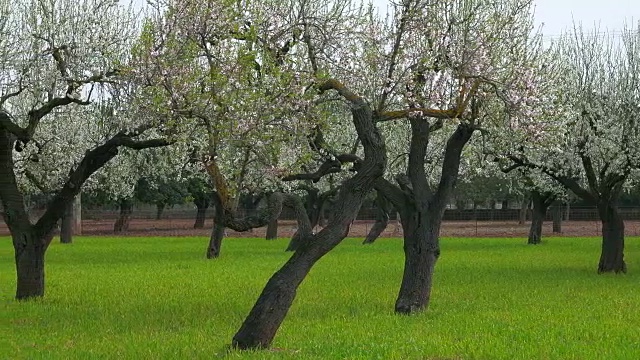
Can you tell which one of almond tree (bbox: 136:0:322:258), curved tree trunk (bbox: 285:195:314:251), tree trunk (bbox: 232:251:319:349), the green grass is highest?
almond tree (bbox: 136:0:322:258)

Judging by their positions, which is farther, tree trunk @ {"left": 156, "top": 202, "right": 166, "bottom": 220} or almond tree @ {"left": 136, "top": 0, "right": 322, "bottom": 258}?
tree trunk @ {"left": 156, "top": 202, "right": 166, "bottom": 220}

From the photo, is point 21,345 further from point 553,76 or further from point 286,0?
point 553,76

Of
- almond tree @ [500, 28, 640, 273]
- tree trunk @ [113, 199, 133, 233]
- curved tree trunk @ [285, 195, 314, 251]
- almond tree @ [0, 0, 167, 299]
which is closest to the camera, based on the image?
curved tree trunk @ [285, 195, 314, 251]

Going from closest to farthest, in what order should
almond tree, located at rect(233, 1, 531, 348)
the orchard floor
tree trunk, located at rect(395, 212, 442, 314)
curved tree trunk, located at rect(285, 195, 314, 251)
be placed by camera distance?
curved tree trunk, located at rect(285, 195, 314, 251) → almond tree, located at rect(233, 1, 531, 348) → tree trunk, located at rect(395, 212, 442, 314) → the orchard floor

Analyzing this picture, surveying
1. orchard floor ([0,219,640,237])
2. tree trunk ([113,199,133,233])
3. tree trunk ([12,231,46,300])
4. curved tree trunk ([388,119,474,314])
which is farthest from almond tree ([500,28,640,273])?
tree trunk ([113,199,133,233])

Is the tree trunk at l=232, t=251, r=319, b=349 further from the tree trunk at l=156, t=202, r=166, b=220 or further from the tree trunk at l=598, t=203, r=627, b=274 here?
the tree trunk at l=156, t=202, r=166, b=220

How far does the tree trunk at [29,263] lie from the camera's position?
19297 mm

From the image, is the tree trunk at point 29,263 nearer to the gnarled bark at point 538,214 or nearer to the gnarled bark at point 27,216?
the gnarled bark at point 27,216

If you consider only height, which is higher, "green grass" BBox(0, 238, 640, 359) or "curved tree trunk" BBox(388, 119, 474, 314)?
"curved tree trunk" BBox(388, 119, 474, 314)

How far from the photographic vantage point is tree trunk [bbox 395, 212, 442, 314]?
56.3 ft

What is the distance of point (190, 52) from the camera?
1334cm

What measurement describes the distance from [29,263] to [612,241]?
54.3 ft

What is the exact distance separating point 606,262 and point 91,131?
19.2 metres

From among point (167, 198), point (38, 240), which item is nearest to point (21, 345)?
point (38, 240)
